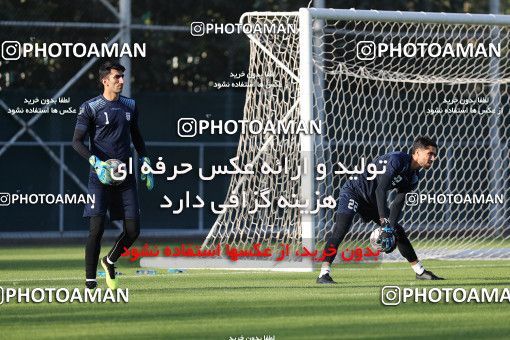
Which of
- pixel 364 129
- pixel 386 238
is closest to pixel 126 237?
pixel 386 238

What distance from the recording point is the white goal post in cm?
1545

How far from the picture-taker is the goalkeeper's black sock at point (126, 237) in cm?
1187

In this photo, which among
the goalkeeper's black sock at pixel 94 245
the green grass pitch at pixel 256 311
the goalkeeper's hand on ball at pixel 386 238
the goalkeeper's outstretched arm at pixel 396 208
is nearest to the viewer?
the green grass pitch at pixel 256 311

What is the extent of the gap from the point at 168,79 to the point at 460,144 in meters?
5.34

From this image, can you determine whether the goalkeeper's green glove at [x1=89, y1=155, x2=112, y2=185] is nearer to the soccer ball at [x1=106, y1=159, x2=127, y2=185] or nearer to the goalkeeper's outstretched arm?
the soccer ball at [x1=106, y1=159, x2=127, y2=185]

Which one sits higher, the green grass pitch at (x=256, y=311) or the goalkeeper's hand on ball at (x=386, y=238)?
the goalkeeper's hand on ball at (x=386, y=238)

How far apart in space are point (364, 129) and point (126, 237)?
9695 mm

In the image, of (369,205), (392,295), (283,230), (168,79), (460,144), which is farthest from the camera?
(168,79)

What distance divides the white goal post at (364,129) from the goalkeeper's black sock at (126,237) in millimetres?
2954

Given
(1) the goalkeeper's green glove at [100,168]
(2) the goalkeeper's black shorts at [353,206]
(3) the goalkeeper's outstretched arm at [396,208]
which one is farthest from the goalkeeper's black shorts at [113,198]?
(3) the goalkeeper's outstretched arm at [396,208]

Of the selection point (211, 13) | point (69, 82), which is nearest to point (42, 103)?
point (69, 82)

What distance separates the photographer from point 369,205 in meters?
13.3

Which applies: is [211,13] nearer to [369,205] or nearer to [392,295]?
[369,205]

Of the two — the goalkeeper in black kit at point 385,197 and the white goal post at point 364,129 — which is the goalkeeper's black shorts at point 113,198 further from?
the white goal post at point 364,129
